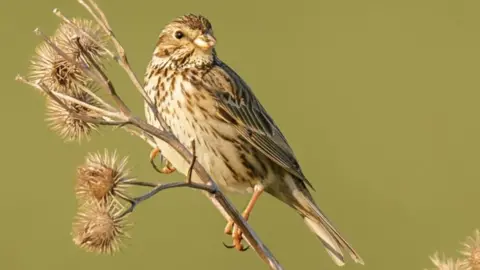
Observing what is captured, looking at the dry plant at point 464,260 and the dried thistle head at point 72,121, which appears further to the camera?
the dried thistle head at point 72,121

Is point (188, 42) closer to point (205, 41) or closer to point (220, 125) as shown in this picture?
point (205, 41)

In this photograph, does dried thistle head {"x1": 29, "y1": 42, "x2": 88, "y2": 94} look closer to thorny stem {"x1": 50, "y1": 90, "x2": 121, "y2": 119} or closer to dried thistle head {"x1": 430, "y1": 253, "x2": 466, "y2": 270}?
thorny stem {"x1": 50, "y1": 90, "x2": 121, "y2": 119}

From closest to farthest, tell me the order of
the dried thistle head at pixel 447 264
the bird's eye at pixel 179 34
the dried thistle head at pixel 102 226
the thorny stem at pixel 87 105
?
the dried thistle head at pixel 447 264 → the dried thistle head at pixel 102 226 → the thorny stem at pixel 87 105 → the bird's eye at pixel 179 34

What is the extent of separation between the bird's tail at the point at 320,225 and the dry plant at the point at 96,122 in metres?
1.45

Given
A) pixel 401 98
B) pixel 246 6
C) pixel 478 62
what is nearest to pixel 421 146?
pixel 401 98

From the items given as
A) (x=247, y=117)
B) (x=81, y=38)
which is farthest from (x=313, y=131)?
(x=81, y=38)

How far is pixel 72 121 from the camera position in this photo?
516 centimetres

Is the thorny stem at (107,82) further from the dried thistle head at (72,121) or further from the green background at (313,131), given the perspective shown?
the green background at (313,131)

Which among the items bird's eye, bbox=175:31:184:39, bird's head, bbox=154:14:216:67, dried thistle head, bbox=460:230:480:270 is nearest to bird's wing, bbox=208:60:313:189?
bird's head, bbox=154:14:216:67

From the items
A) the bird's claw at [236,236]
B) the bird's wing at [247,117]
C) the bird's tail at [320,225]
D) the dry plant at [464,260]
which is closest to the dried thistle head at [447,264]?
the dry plant at [464,260]

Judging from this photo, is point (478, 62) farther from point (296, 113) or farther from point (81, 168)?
point (81, 168)

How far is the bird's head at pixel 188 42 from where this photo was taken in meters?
6.29

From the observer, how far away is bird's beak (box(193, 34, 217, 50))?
621 cm

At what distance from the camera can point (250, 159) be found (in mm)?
6426
